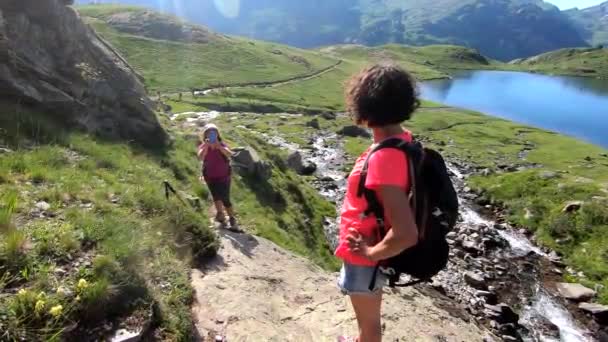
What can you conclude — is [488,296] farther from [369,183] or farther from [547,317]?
[369,183]

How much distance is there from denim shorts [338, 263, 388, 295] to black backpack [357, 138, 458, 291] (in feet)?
0.92

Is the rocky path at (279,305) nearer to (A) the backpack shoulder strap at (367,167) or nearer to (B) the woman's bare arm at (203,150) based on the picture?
(B) the woman's bare arm at (203,150)

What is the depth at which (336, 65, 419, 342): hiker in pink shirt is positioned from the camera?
4586 mm

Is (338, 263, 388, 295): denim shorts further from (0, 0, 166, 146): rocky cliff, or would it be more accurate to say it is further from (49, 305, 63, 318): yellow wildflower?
(0, 0, 166, 146): rocky cliff

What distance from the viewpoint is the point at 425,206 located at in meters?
4.87

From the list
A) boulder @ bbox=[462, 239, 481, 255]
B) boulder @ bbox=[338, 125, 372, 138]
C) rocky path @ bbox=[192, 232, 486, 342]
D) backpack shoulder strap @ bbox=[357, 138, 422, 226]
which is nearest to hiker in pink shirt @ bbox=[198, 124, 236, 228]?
rocky path @ bbox=[192, 232, 486, 342]

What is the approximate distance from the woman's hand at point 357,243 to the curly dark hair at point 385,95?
133 cm

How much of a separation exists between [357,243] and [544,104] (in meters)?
166

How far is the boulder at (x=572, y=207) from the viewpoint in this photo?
117ft

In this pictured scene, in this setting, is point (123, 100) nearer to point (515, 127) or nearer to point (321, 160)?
point (321, 160)

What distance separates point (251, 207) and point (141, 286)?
13546 mm

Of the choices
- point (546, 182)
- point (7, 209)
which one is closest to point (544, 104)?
point (546, 182)

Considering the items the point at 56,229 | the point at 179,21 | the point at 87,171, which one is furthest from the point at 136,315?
the point at 179,21

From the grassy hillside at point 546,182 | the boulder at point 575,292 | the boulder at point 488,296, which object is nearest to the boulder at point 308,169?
the grassy hillside at point 546,182
